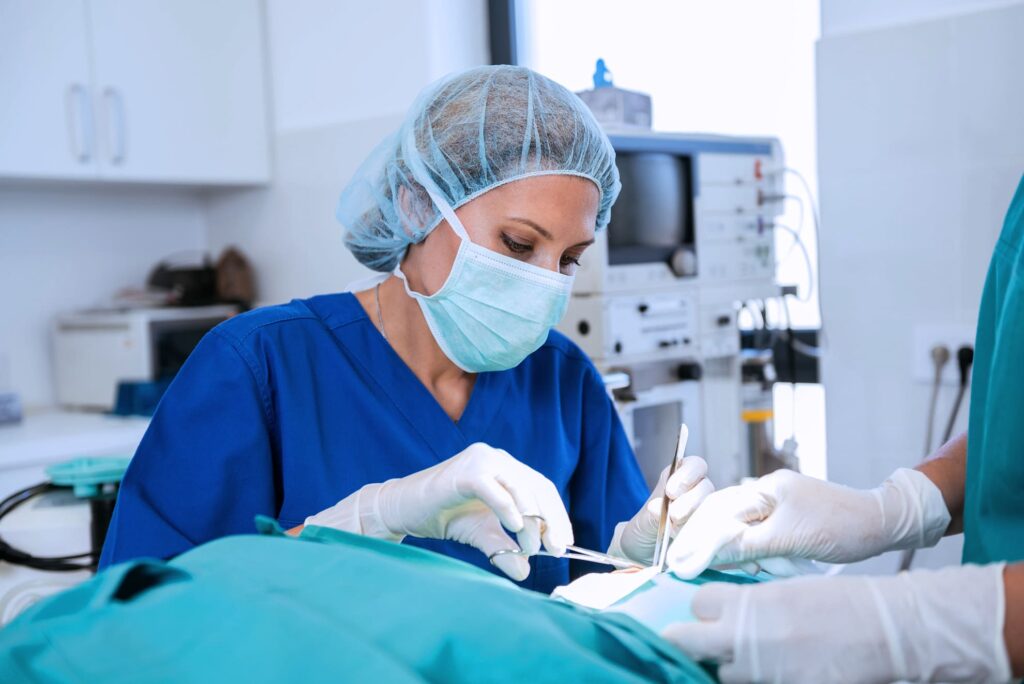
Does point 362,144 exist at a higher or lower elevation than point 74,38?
lower

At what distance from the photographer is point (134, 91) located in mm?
2793

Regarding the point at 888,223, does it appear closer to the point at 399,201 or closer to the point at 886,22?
the point at 886,22

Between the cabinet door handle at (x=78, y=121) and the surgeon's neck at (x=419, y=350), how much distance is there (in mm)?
1662

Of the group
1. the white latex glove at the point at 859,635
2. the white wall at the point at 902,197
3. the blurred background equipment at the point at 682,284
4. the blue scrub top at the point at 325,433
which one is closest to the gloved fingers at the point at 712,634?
the white latex glove at the point at 859,635

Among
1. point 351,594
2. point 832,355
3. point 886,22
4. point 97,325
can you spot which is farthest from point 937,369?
point 97,325

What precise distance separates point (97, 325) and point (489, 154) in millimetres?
1995

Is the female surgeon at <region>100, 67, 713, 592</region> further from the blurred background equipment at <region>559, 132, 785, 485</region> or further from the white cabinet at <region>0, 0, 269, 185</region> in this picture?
the white cabinet at <region>0, 0, 269, 185</region>

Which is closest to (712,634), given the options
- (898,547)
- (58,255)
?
(898,547)

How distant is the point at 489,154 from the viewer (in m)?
1.28

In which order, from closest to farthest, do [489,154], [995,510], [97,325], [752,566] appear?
[995,510], [752,566], [489,154], [97,325]

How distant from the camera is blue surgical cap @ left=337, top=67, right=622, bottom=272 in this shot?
4.21 ft

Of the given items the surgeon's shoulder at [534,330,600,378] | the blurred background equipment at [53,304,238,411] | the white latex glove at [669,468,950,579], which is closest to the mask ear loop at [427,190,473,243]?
the surgeon's shoulder at [534,330,600,378]

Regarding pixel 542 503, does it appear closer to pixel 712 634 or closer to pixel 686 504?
pixel 686 504

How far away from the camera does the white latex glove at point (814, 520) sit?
1040 mm
